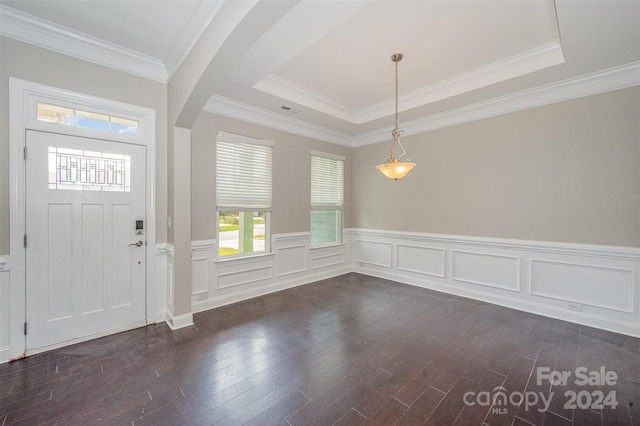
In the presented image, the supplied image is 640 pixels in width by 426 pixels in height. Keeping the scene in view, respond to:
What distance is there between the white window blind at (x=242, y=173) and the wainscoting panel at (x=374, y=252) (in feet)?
7.63

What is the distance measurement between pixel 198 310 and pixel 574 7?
16.5 feet

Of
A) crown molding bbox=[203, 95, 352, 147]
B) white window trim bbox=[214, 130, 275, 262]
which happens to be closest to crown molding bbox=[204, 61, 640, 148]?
crown molding bbox=[203, 95, 352, 147]

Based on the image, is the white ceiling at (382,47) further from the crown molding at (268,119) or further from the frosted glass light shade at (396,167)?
the frosted glass light shade at (396,167)

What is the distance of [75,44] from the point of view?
273cm

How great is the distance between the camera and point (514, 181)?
152 inches

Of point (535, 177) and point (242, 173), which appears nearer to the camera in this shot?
point (535, 177)

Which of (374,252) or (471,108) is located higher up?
(471,108)

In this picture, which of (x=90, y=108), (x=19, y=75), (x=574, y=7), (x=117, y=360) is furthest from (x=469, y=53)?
(x=117, y=360)

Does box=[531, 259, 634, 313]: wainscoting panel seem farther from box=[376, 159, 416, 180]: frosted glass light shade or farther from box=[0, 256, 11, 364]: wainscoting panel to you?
box=[0, 256, 11, 364]: wainscoting panel

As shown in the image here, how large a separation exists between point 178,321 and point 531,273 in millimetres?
4683

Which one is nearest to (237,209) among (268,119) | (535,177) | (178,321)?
(268,119)

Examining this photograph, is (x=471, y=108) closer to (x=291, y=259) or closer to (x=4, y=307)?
(x=291, y=259)

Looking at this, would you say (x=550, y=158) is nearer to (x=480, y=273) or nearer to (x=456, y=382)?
(x=480, y=273)

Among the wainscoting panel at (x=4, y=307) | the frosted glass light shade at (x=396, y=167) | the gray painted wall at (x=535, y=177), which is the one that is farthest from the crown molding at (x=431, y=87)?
the wainscoting panel at (x=4, y=307)
